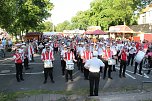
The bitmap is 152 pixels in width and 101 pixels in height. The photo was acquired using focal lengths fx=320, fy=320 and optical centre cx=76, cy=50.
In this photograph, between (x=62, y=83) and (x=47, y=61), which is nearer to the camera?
(x=47, y=61)

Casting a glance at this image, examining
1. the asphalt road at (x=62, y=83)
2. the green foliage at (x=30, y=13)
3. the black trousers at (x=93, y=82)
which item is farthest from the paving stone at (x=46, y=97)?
the green foliage at (x=30, y=13)

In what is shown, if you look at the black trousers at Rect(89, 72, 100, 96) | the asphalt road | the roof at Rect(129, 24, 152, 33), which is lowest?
the asphalt road

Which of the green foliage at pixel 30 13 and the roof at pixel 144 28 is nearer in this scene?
the green foliage at pixel 30 13

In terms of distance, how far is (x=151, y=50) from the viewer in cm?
2156

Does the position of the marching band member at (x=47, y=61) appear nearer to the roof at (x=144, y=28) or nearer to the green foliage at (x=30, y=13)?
the green foliage at (x=30, y=13)

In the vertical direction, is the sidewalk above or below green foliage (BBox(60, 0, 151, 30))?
below

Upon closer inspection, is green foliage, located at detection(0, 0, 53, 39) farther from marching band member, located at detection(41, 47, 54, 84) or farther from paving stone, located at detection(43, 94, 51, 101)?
paving stone, located at detection(43, 94, 51, 101)

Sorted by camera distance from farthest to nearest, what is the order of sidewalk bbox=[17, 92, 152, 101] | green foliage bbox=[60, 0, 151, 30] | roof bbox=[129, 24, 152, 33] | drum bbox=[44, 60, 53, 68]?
green foliage bbox=[60, 0, 151, 30] → roof bbox=[129, 24, 152, 33] → drum bbox=[44, 60, 53, 68] → sidewalk bbox=[17, 92, 152, 101]

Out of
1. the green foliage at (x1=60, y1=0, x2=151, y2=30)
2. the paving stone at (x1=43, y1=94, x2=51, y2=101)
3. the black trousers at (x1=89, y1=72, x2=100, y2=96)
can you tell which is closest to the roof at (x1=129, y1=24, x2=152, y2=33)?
the green foliage at (x1=60, y1=0, x2=151, y2=30)

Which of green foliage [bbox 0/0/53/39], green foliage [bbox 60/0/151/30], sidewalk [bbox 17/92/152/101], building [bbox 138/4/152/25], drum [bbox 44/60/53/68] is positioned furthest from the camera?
building [bbox 138/4/152/25]

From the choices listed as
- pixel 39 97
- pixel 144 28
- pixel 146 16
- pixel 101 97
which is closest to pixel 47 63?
pixel 39 97

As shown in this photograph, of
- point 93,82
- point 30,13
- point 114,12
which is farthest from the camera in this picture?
point 114,12

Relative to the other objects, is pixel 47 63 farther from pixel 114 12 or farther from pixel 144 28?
pixel 114 12

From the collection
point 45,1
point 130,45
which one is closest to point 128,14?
point 45,1
